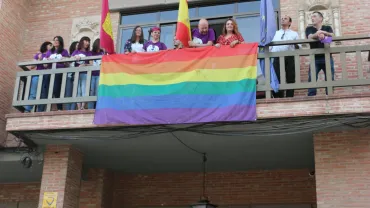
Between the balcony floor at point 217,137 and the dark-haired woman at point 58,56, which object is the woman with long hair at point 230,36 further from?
the dark-haired woman at point 58,56

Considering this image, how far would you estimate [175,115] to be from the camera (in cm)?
948

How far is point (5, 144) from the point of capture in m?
11.9

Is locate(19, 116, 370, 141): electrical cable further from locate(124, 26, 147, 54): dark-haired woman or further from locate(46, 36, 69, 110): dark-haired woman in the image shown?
locate(124, 26, 147, 54): dark-haired woman

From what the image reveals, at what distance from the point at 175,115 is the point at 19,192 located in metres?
6.83

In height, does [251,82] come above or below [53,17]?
below

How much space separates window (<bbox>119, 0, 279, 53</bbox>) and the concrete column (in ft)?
10.1

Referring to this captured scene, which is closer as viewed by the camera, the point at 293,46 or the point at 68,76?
the point at 293,46

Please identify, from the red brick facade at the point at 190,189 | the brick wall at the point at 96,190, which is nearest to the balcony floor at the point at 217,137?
the red brick facade at the point at 190,189

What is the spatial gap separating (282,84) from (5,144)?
661 centimetres

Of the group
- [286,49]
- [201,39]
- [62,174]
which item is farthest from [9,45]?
[286,49]

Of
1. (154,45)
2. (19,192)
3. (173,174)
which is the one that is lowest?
(19,192)

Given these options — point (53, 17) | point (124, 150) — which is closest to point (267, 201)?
point (124, 150)

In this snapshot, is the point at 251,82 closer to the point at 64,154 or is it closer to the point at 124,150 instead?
the point at 124,150

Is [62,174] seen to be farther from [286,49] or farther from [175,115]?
[286,49]
